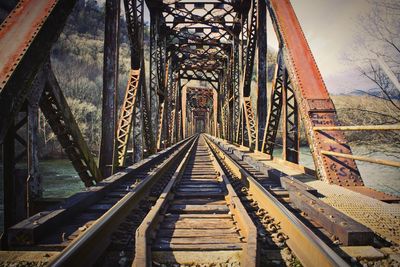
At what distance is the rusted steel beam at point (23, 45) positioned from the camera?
8.34ft

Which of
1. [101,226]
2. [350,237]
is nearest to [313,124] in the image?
[350,237]

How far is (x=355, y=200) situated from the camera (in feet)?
9.94

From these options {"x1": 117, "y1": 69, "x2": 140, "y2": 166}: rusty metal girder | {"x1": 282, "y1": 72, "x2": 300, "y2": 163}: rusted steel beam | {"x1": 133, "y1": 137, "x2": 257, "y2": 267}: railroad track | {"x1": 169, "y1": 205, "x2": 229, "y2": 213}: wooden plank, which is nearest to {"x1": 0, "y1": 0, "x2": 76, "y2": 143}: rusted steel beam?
{"x1": 133, "y1": 137, "x2": 257, "y2": 267}: railroad track

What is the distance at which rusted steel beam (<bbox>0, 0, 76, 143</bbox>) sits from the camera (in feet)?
8.34

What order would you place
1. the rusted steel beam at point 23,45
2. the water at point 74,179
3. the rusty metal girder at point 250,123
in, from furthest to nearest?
the water at point 74,179 < the rusty metal girder at point 250,123 < the rusted steel beam at point 23,45

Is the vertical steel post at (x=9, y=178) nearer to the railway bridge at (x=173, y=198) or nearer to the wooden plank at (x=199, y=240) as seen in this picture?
the railway bridge at (x=173, y=198)

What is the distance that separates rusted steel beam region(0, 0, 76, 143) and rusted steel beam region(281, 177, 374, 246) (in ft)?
11.0

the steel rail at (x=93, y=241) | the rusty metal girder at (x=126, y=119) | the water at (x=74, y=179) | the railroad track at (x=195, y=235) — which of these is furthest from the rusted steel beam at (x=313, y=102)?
the water at (x=74, y=179)

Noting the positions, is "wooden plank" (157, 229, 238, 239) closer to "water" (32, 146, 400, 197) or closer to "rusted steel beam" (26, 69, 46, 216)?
"rusted steel beam" (26, 69, 46, 216)

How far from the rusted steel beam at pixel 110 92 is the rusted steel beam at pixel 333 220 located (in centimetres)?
343

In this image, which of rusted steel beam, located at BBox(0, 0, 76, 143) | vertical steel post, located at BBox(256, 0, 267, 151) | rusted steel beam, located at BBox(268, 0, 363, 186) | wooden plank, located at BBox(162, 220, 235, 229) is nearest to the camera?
rusted steel beam, located at BBox(0, 0, 76, 143)

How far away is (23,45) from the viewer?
110 inches

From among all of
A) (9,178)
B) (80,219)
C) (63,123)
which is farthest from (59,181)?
(80,219)

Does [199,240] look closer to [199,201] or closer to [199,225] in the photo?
[199,225]
